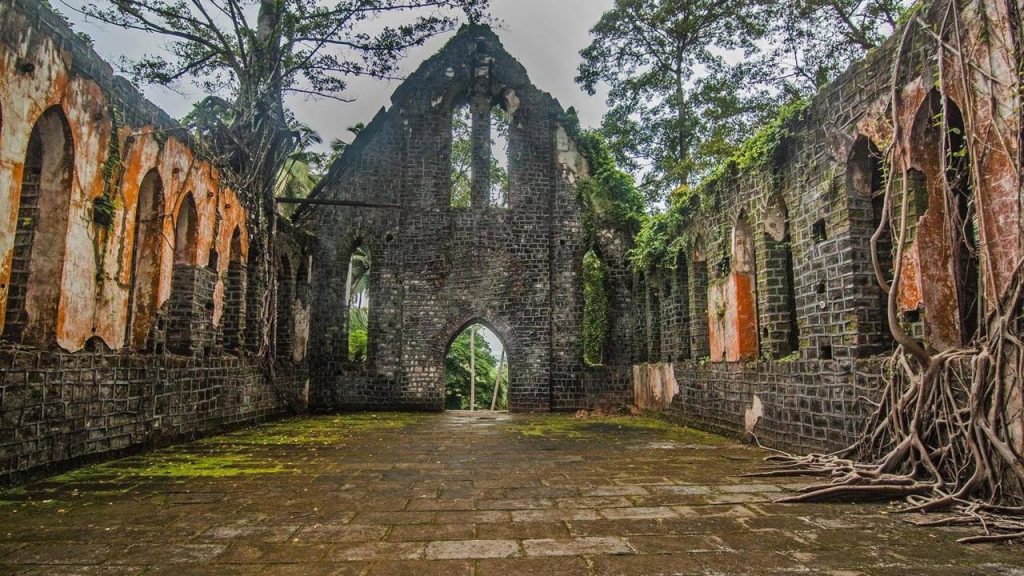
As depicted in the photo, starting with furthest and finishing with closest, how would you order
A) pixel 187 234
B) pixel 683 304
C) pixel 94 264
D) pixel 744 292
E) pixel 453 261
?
pixel 453 261 → pixel 683 304 → pixel 744 292 → pixel 187 234 → pixel 94 264

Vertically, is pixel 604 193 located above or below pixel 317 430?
above

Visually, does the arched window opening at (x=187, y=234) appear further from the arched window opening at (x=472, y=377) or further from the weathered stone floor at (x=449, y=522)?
the arched window opening at (x=472, y=377)

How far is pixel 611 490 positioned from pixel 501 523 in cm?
115

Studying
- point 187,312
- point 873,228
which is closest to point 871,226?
point 873,228

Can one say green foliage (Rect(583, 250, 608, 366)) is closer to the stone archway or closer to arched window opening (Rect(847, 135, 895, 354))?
the stone archway

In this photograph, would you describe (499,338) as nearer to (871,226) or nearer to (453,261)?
(453,261)

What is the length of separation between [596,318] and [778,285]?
608cm

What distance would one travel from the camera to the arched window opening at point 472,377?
19.7 metres

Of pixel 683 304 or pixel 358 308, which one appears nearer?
pixel 683 304

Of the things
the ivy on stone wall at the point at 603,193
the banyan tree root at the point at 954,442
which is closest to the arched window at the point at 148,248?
the banyan tree root at the point at 954,442

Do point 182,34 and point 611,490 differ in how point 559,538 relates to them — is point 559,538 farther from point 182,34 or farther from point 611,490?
point 182,34

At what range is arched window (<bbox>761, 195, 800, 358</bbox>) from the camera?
6848mm

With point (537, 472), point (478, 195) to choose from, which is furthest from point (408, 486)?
point (478, 195)

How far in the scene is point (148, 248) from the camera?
261 inches
